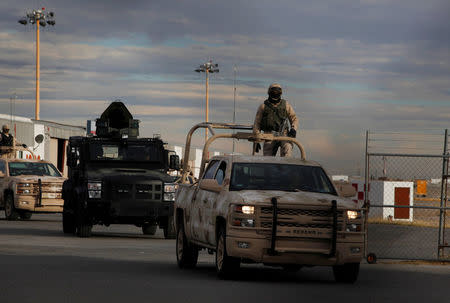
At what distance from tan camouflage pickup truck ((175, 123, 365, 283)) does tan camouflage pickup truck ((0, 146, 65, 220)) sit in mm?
15886

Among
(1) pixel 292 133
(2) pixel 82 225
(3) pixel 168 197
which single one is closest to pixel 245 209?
(1) pixel 292 133

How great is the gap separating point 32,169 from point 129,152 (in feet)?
26.1

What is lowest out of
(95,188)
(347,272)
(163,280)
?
(163,280)

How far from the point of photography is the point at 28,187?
101ft

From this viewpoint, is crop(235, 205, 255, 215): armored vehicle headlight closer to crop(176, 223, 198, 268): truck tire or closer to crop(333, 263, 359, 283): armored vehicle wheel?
crop(333, 263, 359, 283): armored vehicle wheel

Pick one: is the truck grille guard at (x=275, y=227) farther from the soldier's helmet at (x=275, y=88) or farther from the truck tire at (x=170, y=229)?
the truck tire at (x=170, y=229)

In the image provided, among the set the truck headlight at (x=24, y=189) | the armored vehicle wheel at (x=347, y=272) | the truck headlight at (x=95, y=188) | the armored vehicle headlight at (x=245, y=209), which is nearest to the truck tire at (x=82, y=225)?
the truck headlight at (x=95, y=188)

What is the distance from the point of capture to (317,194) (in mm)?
14367

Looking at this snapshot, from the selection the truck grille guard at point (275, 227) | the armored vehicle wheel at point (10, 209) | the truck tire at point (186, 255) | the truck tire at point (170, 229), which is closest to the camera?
the truck grille guard at point (275, 227)

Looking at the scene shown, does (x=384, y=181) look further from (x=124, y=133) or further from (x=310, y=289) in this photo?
(x=310, y=289)

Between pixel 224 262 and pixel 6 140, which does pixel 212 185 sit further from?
pixel 6 140

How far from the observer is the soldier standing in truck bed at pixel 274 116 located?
734 inches

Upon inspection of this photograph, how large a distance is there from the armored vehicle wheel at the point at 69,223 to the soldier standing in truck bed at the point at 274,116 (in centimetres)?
848

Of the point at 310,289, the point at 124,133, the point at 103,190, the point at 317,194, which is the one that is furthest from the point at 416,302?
the point at 124,133
